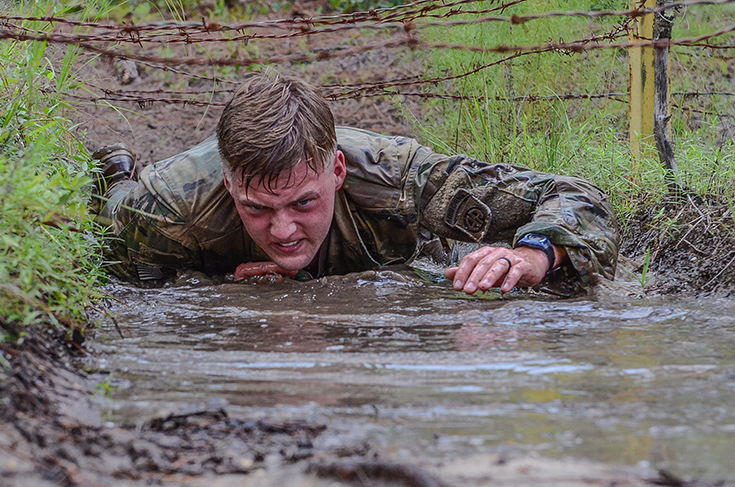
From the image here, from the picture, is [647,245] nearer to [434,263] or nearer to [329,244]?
[434,263]

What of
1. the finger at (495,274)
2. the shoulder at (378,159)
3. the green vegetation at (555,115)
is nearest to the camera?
the finger at (495,274)

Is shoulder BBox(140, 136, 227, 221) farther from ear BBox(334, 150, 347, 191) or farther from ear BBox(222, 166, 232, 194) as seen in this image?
ear BBox(334, 150, 347, 191)

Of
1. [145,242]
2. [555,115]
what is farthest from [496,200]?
[145,242]

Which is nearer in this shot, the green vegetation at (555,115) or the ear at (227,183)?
the ear at (227,183)

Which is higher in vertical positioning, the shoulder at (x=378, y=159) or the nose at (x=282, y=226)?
the shoulder at (x=378, y=159)

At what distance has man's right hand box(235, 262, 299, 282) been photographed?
404 centimetres

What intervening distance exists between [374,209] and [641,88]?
1.72 meters

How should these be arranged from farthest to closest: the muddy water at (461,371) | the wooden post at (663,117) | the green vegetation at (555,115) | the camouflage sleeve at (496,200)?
the green vegetation at (555,115) < the wooden post at (663,117) < the camouflage sleeve at (496,200) < the muddy water at (461,371)

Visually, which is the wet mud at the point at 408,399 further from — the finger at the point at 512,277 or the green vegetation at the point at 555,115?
the green vegetation at the point at 555,115

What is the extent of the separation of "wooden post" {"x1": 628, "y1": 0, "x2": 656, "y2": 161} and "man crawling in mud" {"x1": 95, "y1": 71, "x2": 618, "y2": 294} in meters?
0.77

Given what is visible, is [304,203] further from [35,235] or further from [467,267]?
[35,235]

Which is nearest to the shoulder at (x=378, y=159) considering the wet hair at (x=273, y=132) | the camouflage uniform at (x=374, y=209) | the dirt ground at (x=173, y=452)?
the camouflage uniform at (x=374, y=209)

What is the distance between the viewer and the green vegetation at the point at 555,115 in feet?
14.7

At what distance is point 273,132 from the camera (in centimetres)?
350
